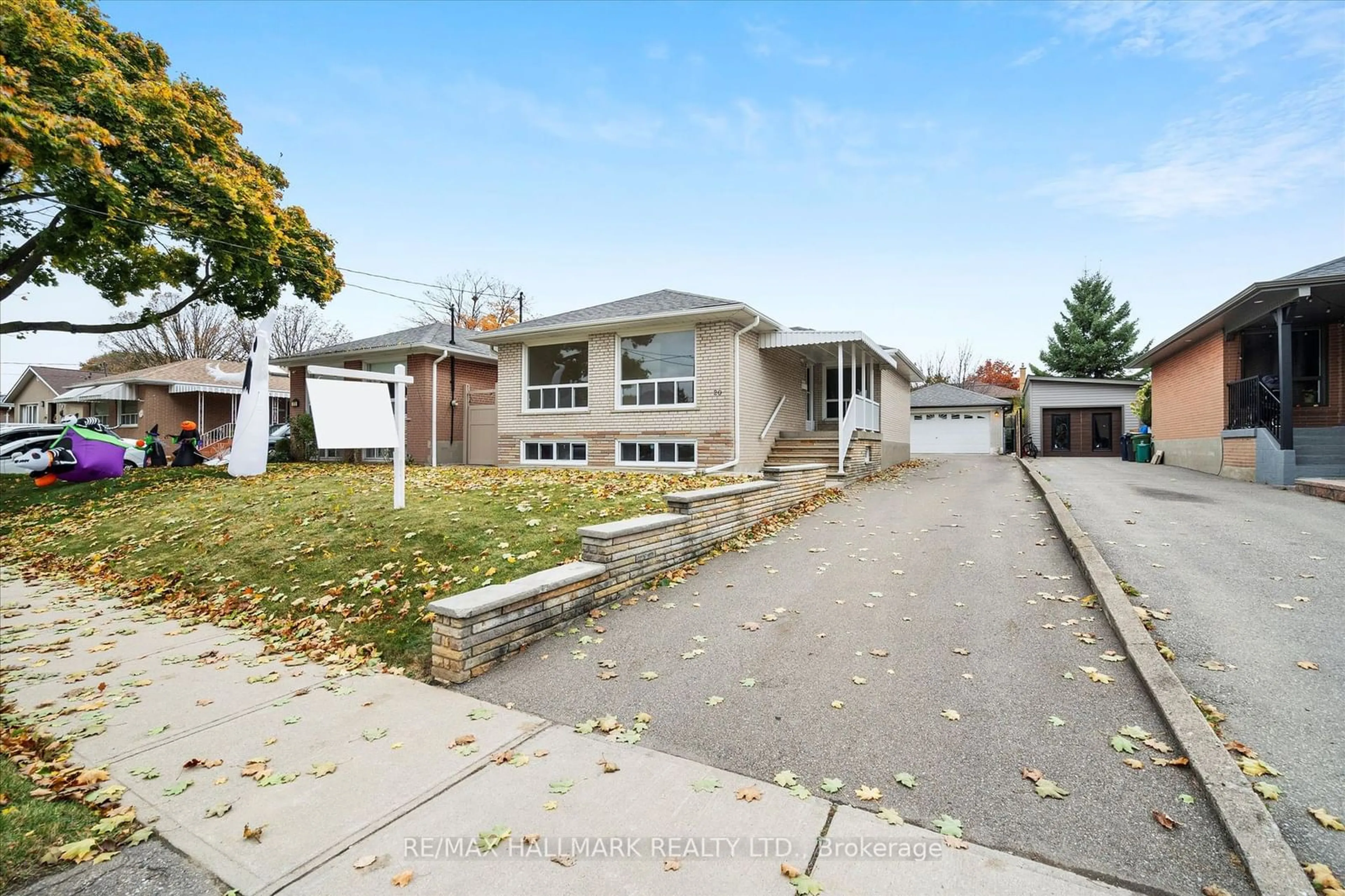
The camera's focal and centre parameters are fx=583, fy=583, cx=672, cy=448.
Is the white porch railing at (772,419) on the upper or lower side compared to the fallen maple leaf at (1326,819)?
upper

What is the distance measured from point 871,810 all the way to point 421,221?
72.4 ft

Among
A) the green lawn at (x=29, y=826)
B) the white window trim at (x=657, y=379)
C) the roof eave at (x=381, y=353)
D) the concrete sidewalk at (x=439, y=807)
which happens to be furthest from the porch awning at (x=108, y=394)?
the green lawn at (x=29, y=826)

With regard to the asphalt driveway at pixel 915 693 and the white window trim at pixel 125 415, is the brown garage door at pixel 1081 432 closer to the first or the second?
the asphalt driveway at pixel 915 693

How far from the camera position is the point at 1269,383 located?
13359 mm

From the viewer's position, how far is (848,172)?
53.8 ft

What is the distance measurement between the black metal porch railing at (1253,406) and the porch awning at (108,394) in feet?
136

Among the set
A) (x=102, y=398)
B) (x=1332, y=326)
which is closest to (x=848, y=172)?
(x=1332, y=326)

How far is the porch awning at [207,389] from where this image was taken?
26.9 m

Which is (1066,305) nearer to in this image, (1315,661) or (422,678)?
(1315,661)

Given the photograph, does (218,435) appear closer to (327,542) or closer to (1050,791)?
(327,542)

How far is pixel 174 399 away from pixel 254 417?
2026 cm

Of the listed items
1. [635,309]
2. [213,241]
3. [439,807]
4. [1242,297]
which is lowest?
[439,807]

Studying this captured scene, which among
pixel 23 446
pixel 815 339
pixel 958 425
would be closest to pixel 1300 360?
pixel 815 339

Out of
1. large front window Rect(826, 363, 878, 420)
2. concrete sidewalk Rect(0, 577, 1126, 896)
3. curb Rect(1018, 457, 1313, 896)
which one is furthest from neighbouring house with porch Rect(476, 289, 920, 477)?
concrete sidewalk Rect(0, 577, 1126, 896)
